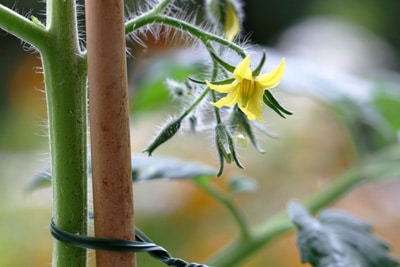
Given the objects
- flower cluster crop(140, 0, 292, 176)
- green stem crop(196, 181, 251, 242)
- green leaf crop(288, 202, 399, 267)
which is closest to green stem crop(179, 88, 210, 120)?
flower cluster crop(140, 0, 292, 176)

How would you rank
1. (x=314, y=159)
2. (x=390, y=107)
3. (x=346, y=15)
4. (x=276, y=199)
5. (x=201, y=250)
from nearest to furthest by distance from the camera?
1. (x=390, y=107)
2. (x=201, y=250)
3. (x=276, y=199)
4. (x=314, y=159)
5. (x=346, y=15)

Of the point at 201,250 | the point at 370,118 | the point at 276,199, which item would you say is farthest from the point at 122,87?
the point at 276,199

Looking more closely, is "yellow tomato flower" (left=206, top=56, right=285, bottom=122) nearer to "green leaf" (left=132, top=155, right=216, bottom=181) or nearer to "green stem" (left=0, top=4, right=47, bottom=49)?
"green stem" (left=0, top=4, right=47, bottom=49)

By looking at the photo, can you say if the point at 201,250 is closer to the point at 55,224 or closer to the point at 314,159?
the point at 314,159

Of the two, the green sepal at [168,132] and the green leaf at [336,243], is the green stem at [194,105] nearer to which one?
the green sepal at [168,132]

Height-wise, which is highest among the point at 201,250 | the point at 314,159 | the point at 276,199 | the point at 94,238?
the point at 314,159

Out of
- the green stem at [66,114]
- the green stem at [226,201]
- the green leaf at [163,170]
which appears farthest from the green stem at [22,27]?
the green stem at [226,201]

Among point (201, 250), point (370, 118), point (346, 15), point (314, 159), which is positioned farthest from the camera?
point (346, 15)
